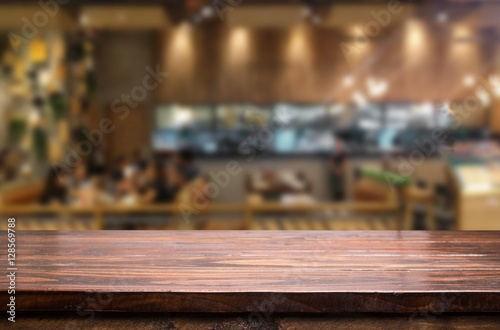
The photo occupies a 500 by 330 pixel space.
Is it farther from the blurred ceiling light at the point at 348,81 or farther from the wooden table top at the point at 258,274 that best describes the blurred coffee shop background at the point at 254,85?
the wooden table top at the point at 258,274

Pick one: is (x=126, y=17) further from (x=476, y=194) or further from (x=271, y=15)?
(x=476, y=194)

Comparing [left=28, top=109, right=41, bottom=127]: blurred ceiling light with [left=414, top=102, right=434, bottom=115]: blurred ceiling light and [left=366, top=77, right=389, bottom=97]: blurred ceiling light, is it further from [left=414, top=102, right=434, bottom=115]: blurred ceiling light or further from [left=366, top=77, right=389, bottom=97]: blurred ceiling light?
[left=414, top=102, right=434, bottom=115]: blurred ceiling light

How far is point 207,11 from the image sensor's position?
16.4 feet

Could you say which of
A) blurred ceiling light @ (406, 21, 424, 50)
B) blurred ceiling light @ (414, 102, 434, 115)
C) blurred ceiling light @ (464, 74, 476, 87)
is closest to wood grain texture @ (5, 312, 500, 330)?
blurred ceiling light @ (414, 102, 434, 115)

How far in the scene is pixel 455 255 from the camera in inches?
19.6

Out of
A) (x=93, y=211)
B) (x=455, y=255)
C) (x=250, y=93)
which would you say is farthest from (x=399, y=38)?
(x=455, y=255)

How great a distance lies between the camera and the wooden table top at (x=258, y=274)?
0.39m

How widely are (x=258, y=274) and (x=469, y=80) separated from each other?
534 centimetres

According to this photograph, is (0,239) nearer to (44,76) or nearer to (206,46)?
(206,46)

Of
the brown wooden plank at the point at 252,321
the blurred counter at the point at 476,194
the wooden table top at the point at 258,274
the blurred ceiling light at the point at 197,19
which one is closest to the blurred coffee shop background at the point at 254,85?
the blurred ceiling light at the point at 197,19

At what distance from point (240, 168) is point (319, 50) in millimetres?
1591
